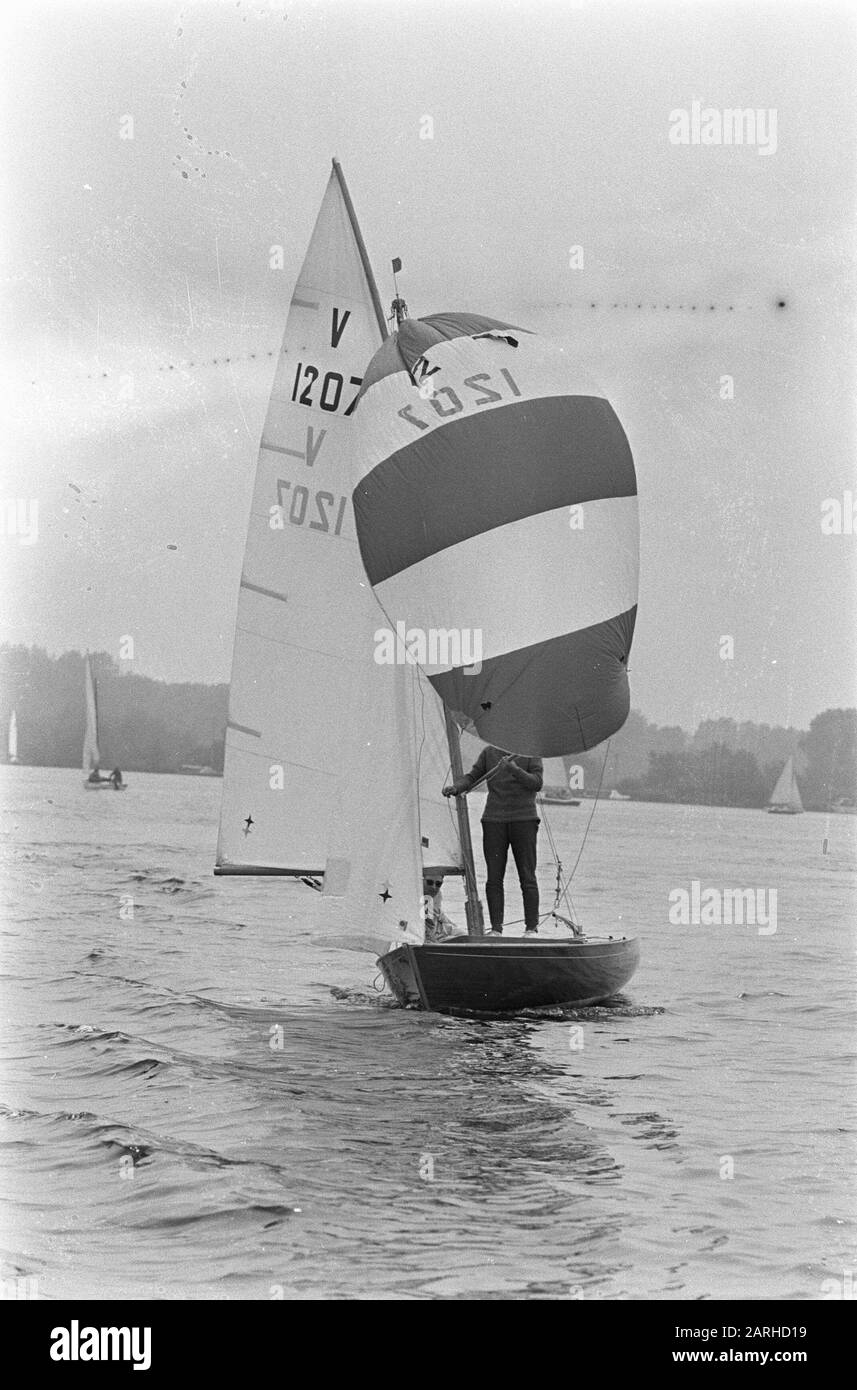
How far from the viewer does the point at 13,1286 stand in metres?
7.29

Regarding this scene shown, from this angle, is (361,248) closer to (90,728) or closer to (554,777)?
(554,777)

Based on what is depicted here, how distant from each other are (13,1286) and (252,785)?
24.3 feet

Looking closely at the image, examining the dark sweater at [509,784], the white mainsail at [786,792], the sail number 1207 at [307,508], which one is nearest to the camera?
the dark sweater at [509,784]

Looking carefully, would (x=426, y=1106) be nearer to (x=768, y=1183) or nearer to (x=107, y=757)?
(x=768, y=1183)

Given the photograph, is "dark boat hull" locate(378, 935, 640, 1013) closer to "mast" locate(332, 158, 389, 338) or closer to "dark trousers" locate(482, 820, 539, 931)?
"dark trousers" locate(482, 820, 539, 931)

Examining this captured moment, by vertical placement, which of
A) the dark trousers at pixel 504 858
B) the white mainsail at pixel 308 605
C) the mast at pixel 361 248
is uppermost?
the mast at pixel 361 248

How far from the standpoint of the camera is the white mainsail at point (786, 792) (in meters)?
52.2

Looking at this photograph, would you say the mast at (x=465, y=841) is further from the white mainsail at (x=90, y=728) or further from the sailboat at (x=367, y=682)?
the white mainsail at (x=90, y=728)

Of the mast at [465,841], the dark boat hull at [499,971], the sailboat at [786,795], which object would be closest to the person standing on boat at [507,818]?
the mast at [465,841]

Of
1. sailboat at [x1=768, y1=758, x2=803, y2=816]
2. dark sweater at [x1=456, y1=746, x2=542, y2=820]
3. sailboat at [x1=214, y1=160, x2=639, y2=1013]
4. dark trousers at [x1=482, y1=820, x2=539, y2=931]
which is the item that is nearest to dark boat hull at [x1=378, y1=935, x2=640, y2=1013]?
sailboat at [x1=214, y1=160, x2=639, y2=1013]

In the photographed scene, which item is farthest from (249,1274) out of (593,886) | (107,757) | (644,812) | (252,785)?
(644,812)

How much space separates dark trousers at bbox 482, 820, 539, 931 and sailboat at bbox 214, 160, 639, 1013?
0.19 meters

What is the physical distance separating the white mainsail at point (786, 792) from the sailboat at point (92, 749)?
72.3 feet

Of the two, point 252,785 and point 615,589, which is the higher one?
point 615,589
